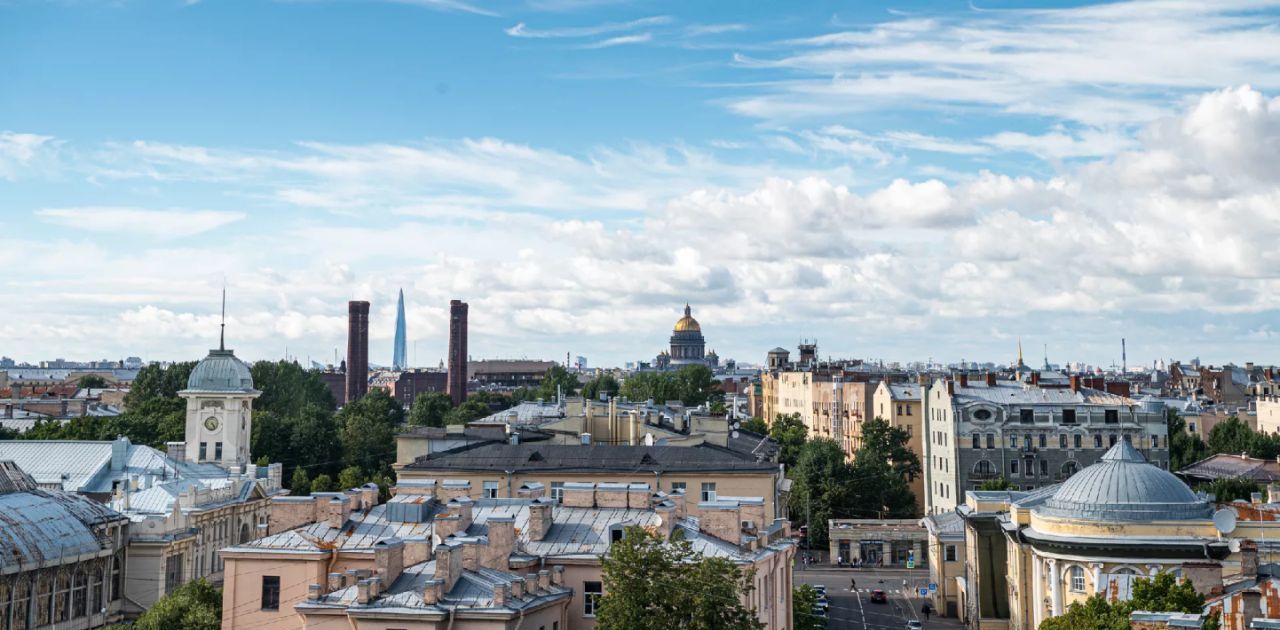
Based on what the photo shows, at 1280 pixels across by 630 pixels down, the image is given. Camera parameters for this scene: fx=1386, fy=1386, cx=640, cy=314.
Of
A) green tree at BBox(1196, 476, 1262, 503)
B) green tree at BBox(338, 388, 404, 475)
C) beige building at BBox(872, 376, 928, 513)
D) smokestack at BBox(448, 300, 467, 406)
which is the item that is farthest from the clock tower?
smokestack at BBox(448, 300, 467, 406)

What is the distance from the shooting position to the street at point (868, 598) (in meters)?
64.1

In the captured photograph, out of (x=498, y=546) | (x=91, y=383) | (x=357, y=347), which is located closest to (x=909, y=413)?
(x=498, y=546)

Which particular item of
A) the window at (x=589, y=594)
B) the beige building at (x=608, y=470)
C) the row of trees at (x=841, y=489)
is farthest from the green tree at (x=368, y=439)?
the window at (x=589, y=594)

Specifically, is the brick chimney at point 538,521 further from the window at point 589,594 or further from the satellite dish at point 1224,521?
the satellite dish at point 1224,521

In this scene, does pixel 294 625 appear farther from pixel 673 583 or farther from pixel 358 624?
pixel 673 583

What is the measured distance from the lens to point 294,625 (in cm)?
3466

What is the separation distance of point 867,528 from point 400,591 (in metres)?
56.2

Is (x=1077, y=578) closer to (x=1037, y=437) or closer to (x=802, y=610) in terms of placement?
(x=802, y=610)

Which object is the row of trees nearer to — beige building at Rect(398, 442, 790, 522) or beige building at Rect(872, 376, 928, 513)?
beige building at Rect(872, 376, 928, 513)

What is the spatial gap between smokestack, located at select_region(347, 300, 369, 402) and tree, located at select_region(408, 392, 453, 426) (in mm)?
29846

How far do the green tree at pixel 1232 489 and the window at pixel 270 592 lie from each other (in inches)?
2356

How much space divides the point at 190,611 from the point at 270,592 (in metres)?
6.46

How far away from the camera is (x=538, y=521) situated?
36812mm

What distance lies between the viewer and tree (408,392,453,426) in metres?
147
